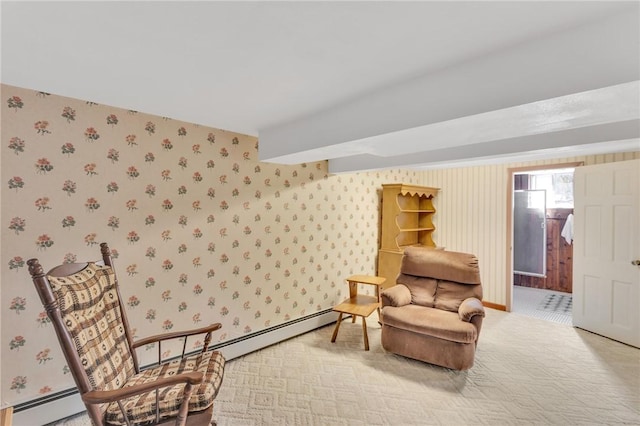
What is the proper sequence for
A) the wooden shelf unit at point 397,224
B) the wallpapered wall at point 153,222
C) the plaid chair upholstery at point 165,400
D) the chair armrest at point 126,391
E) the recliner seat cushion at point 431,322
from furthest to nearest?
the wooden shelf unit at point 397,224 < the recliner seat cushion at point 431,322 < the wallpapered wall at point 153,222 < the plaid chair upholstery at point 165,400 < the chair armrest at point 126,391

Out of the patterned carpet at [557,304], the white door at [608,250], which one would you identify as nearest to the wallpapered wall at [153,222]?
the white door at [608,250]

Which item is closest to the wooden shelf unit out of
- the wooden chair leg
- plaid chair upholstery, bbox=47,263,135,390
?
plaid chair upholstery, bbox=47,263,135,390

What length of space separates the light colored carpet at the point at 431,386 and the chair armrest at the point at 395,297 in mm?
509

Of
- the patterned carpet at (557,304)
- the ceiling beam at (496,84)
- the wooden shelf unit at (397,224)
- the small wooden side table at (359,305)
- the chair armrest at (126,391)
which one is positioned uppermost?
the ceiling beam at (496,84)

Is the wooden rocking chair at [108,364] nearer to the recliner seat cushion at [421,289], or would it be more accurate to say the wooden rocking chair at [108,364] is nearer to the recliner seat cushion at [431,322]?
the recliner seat cushion at [431,322]

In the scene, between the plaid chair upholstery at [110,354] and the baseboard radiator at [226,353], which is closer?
the plaid chair upholstery at [110,354]

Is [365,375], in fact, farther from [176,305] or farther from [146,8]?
[146,8]

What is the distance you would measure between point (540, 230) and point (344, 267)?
4300 mm

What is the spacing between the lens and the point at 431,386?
253 cm

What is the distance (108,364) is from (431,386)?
2.34m

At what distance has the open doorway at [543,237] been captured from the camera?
216 inches

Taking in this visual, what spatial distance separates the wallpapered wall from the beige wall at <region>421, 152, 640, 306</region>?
8.00 feet

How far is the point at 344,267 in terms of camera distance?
13.5 feet

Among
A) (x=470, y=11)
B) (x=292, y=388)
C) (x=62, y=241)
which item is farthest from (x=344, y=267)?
(x=470, y=11)
